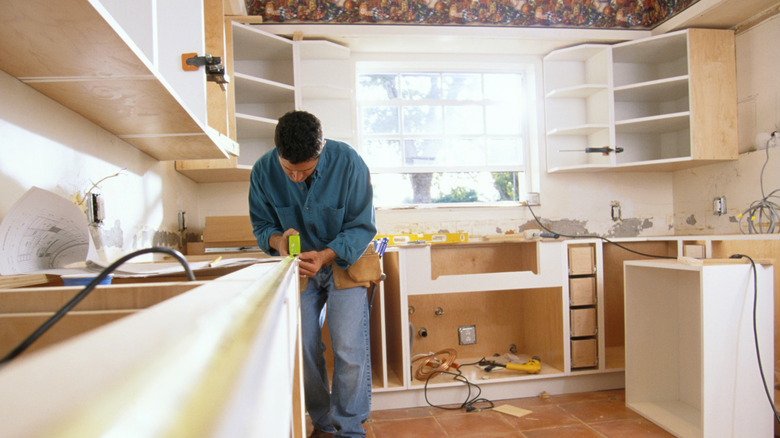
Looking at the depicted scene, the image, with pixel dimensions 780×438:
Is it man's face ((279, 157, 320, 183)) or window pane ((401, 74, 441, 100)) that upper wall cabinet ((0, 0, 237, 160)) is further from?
window pane ((401, 74, 441, 100))

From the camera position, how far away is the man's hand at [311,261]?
165 centimetres

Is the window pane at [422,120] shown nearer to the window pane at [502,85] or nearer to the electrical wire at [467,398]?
the window pane at [502,85]

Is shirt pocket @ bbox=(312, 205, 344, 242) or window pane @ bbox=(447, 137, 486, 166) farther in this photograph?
window pane @ bbox=(447, 137, 486, 166)

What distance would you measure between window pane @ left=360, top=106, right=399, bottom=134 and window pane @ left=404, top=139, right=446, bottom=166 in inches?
6.4

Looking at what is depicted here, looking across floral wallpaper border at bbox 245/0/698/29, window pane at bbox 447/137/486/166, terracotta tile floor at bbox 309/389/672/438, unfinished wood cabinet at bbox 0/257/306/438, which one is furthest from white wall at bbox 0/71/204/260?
window pane at bbox 447/137/486/166

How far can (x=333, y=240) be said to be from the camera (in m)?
1.81

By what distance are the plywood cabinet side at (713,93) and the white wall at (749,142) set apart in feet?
0.20

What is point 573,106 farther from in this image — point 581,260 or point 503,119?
point 581,260

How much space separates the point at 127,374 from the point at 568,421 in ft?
8.23

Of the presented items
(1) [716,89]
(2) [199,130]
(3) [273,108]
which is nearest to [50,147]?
(2) [199,130]

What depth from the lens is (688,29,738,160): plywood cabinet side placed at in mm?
3111

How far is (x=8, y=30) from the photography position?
840 millimetres

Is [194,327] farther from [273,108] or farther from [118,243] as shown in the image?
[273,108]

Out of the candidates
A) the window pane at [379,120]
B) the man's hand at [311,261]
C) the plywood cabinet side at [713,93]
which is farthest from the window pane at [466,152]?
the man's hand at [311,261]
